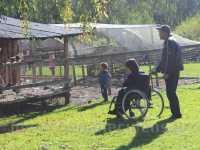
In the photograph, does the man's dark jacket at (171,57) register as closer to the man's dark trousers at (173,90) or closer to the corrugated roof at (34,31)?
the man's dark trousers at (173,90)

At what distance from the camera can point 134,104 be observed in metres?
11.5

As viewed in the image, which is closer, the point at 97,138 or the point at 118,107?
the point at 97,138

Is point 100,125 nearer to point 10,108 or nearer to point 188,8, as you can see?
point 10,108

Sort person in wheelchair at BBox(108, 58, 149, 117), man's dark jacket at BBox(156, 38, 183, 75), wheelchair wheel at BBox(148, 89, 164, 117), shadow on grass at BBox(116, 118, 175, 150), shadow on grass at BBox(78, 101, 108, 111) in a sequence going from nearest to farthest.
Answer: shadow on grass at BBox(116, 118, 175, 150) → man's dark jacket at BBox(156, 38, 183, 75) → person in wheelchair at BBox(108, 58, 149, 117) → wheelchair wheel at BBox(148, 89, 164, 117) → shadow on grass at BBox(78, 101, 108, 111)

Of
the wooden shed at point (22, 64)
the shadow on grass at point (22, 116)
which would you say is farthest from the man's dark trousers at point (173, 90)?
the wooden shed at point (22, 64)

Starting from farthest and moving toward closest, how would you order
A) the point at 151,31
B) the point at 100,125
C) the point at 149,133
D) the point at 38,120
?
the point at 151,31, the point at 38,120, the point at 100,125, the point at 149,133

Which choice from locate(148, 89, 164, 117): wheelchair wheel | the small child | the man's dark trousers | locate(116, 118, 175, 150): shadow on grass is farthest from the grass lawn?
the small child

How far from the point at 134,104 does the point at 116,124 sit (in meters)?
0.78

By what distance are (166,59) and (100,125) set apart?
6.36 ft

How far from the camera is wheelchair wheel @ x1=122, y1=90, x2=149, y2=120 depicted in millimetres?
11368

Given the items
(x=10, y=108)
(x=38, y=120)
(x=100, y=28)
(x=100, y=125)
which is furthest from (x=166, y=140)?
(x=100, y=28)

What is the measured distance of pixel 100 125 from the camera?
11.0m

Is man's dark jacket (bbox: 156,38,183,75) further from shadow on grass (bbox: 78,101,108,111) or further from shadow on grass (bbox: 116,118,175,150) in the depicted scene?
shadow on grass (bbox: 78,101,108,111)

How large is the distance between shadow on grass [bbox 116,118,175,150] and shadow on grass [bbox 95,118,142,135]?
37 centimetres
